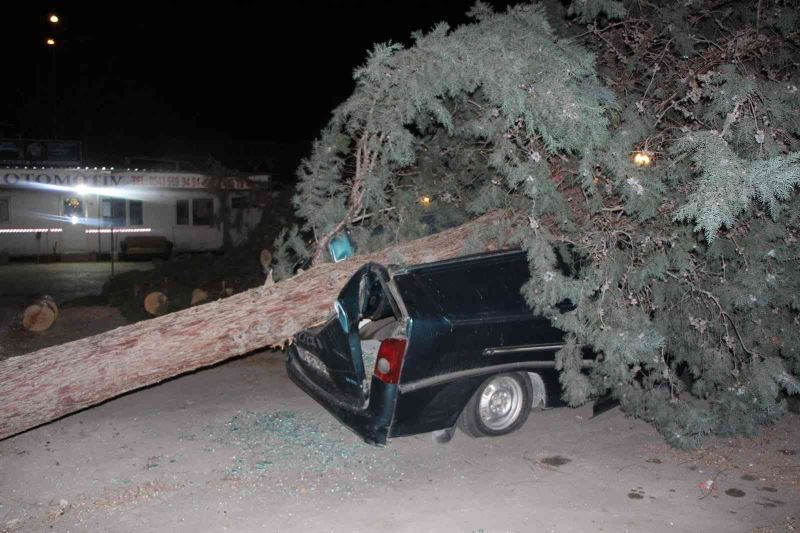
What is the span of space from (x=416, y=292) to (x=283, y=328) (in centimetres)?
144

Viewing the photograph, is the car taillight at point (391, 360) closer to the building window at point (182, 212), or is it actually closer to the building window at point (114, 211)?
the building window at point (114, 211)

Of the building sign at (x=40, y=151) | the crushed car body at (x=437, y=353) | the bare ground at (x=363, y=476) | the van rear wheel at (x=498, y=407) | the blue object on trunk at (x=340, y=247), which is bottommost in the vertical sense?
the bare ground at (x=363, y=476)

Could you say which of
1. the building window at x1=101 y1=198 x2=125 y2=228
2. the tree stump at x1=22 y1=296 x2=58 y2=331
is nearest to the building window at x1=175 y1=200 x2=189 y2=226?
the building window at x1=101 y1=198 x2=125 y2=228

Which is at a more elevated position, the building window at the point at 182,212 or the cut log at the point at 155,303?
the building window at the point at 182,212

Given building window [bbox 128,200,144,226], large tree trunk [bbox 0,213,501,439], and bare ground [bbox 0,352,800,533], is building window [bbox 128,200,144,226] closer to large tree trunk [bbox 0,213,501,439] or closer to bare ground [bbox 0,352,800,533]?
bare ground [bbox 0,352,800,533]

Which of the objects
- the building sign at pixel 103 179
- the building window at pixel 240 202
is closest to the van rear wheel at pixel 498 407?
the building window at pixel 240 202

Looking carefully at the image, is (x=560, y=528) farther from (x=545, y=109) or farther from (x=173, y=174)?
(x=173, y=174)

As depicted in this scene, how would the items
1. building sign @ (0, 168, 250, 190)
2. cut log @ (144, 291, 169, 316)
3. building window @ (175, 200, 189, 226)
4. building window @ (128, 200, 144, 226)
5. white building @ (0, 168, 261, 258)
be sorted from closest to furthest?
cut log @ (144, 291, 169, 316), building sign @ (0, 168, 250, 190), white building @ (0, 168, 261, 258), building window @ (128, 200, 144, 226), building window @ (175, 200, 189, 226)

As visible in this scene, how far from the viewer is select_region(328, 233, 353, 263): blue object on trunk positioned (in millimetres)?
7109

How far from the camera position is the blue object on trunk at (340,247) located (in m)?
7.11

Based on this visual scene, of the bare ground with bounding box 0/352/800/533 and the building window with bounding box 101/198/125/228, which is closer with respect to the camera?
the bare ground with bounding box 0/352/800/533

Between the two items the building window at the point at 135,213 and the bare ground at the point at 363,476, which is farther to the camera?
the building window at the point at 135,213

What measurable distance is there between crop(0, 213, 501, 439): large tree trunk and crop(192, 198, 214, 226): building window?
1830 centimetres

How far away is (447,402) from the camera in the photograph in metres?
5.25
